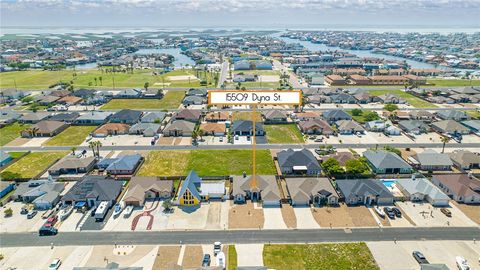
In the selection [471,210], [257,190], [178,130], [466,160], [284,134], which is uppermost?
[178,130]

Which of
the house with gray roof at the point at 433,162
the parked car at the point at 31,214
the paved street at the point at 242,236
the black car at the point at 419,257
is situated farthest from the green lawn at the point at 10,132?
the house with gray roof at the point at 433,162

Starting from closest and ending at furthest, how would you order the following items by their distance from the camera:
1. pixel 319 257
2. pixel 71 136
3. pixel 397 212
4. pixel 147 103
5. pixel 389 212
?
pixel 319 257, pixel 389 212, pixel 397 212, pixel 71 136, pixel 147 103

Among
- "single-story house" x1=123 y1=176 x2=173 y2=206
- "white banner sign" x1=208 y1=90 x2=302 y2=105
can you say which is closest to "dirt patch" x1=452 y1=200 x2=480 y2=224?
"white banner sign" x1=208 y1=90 x2=302 y2=105

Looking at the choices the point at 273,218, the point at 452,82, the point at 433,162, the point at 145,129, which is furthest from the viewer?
the point at 452,82

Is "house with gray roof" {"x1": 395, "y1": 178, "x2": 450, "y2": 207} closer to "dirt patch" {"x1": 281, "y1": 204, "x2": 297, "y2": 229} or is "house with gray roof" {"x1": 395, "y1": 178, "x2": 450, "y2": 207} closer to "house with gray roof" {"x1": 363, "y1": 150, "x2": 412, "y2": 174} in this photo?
"house with gray roof" {"x1": 363, "y1": 150, "x2": 412, "y2": 174}

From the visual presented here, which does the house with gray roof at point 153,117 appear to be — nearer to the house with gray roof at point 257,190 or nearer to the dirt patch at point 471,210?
the house with gray roof at point 257,190

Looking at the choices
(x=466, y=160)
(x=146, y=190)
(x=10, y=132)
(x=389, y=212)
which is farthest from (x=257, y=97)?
(x=10, y=132)

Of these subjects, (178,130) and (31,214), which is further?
(178,130)

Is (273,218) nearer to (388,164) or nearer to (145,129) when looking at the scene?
(388,164)
